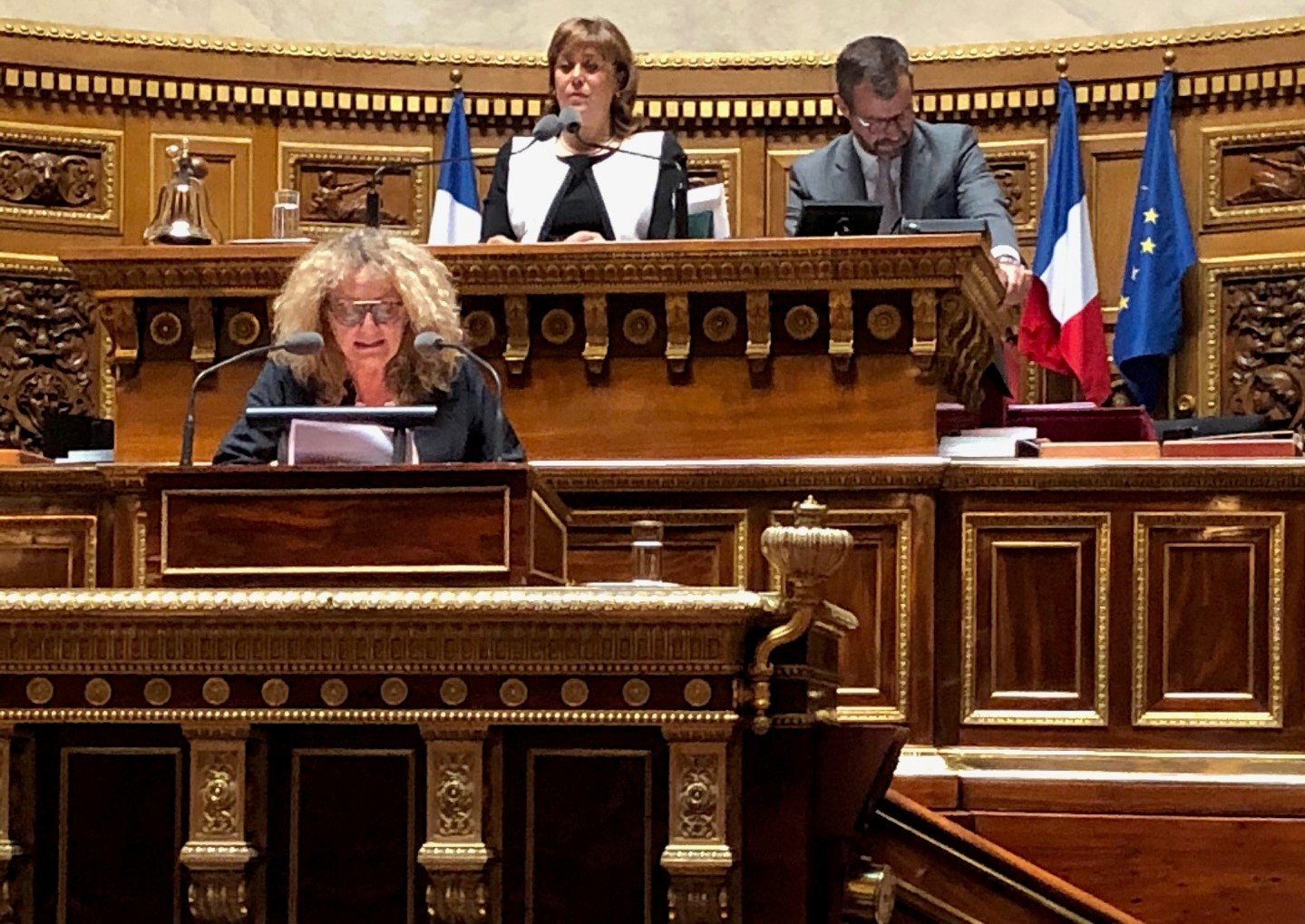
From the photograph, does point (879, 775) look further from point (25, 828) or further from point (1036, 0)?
point (1036, 0)

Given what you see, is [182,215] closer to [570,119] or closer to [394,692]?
[570,119]

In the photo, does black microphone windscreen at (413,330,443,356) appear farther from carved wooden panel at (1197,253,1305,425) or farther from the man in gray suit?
carved wooden panel at (1197,253,1305,425)

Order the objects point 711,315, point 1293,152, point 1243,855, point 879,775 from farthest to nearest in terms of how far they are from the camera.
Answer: point 1293,152
point 711,315
point 1243,855
point 879,775

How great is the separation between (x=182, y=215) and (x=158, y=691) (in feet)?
7.90

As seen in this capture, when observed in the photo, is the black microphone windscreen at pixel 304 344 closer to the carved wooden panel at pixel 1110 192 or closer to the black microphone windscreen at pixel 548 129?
the black microphone windscreen at pixel 548 129


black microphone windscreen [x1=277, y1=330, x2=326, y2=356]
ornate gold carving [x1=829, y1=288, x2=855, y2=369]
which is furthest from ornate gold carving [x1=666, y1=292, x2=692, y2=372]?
black microphone windscreen [x1=277, y1=330, x2=326, y2=356]

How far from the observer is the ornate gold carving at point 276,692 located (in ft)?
10.6

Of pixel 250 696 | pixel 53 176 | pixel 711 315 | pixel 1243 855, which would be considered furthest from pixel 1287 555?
pixel 53 176

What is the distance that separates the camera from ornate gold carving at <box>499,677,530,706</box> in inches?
125

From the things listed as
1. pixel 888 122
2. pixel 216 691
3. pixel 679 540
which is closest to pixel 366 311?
pixel 679 540

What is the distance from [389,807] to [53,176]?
5.26 m

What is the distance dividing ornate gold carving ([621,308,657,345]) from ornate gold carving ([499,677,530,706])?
1870 mm

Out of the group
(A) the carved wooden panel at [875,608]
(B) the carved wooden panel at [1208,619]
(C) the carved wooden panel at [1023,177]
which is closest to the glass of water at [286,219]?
(A) the carved wooden panel at [875,608]

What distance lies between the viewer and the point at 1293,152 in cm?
768
